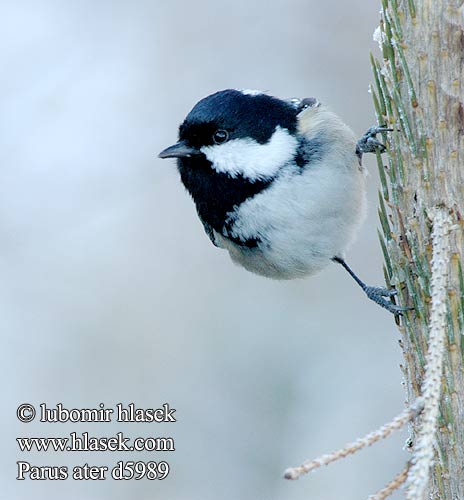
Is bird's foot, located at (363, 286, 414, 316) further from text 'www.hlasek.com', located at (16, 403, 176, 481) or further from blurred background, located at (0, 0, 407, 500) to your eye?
blurred background, located at (0, 0, 407, 500)

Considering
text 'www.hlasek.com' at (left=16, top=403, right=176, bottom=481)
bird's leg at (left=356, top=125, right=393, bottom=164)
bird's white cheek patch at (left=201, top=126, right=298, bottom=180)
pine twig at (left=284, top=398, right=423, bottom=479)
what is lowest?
pine twig at (left=284, top=398, right=423, bottom=479)

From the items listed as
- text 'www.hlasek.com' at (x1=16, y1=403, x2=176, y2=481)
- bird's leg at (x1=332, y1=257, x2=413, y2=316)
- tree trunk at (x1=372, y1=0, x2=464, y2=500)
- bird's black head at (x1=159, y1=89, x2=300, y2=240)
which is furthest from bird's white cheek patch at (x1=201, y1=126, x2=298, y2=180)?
text 'www.hlasek.com' at (x1=16, y1=403, x2=176, y2=481)

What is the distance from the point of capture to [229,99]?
95.3 inches

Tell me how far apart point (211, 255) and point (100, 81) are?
50.0 inches

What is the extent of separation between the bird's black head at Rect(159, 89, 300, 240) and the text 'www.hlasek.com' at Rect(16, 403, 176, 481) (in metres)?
1.35

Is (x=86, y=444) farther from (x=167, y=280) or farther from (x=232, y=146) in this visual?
(x=232, y=146)

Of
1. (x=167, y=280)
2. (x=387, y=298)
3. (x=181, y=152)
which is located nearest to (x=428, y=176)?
(x=387, y=298)

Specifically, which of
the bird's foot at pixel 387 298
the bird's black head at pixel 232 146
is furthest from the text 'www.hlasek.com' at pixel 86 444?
the bird's foot at pixel 387 298

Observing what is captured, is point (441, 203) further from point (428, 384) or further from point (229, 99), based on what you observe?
point (229, 99)

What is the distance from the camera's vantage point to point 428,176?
5.14ft

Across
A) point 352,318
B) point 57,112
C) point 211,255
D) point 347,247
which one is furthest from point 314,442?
point 57,112

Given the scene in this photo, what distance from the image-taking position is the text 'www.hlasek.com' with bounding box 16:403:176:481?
3446mm

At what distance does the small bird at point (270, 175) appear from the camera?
242 cm

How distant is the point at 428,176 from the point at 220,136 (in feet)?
3.25
